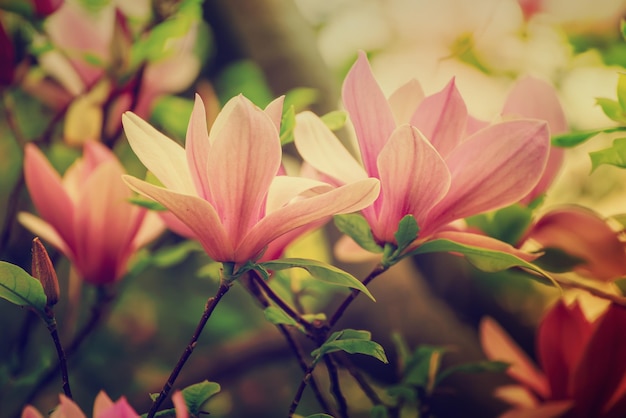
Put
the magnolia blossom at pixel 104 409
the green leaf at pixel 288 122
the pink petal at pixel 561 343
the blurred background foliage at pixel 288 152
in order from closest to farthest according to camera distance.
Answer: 1. the magnolia blossom at pixel 104 409
2. the green leaf at pixel 288 122
3. the pink petal at pixel 561 343
4. the blurred background foliage at pixel 288 152

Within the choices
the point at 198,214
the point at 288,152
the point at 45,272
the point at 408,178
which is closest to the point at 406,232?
the point at 408,178

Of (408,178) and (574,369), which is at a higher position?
(408,178)

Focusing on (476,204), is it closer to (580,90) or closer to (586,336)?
(586,336)

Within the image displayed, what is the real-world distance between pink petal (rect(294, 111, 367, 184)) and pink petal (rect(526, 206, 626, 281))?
8.4 inches

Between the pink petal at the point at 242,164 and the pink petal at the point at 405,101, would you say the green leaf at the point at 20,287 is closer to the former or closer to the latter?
the pink petal at the point at 242,164

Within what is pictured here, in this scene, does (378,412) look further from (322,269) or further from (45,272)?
(45,272)

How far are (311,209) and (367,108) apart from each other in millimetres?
104

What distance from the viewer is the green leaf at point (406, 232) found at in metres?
0.40

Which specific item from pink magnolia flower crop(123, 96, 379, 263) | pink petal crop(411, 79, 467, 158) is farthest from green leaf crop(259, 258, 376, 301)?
pink petal crop(411, 79, 467, 158)

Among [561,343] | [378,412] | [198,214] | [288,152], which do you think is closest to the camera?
[198,214]

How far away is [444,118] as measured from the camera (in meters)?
0.44

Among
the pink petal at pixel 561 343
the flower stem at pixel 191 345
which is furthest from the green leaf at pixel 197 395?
the pink petal at pixel 561 343

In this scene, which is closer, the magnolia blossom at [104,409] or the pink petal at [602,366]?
the magnolia blossom at [104,409]

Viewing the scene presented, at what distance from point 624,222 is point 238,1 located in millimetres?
760
